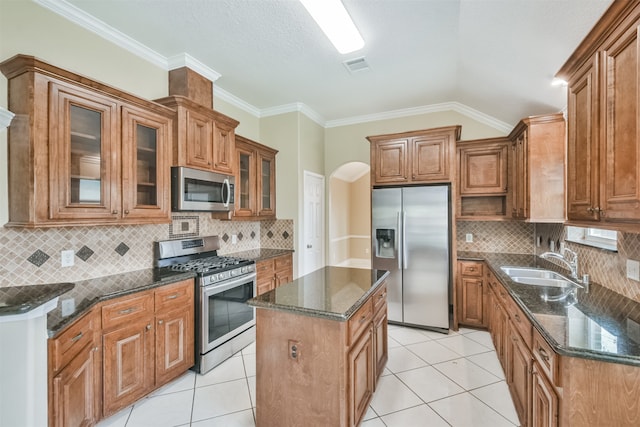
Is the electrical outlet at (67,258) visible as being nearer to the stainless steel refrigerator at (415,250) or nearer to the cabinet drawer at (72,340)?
the cabinet drawer at (72,340)

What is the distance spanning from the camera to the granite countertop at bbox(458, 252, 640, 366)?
49.3 inches

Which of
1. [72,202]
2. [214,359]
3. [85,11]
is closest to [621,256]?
[214,359]

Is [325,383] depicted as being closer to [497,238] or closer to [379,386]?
[379,386]

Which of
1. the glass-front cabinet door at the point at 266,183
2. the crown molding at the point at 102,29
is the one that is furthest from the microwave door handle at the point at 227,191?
the crown molding at the point at 102,29

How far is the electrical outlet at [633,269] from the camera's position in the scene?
1845mm

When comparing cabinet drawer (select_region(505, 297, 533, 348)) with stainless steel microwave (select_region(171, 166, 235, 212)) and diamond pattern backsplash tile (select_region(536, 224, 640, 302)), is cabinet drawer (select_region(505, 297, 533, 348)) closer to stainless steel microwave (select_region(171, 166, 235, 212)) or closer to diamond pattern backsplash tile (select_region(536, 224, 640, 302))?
diamond pattern backsplash tile (select_region(536, 224, 640, 302))

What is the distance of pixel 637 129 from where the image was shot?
49.5 inches

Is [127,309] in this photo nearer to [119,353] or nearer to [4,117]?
[119,353]

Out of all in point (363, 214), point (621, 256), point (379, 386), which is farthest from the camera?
point (363, 214)

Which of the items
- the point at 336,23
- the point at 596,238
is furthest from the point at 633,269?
the point at 336,23

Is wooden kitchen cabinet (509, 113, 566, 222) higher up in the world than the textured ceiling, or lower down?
lower down

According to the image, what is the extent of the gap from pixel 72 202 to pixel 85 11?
1.55 meters

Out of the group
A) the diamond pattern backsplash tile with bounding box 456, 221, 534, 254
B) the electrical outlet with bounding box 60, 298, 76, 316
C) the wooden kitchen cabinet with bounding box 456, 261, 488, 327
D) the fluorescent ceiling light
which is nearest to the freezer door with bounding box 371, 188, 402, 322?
the wooden kitchen cabinet with bounding box 456, 261, 488, 327

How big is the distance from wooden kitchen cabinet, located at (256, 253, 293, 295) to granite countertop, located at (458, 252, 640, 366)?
252 cm
